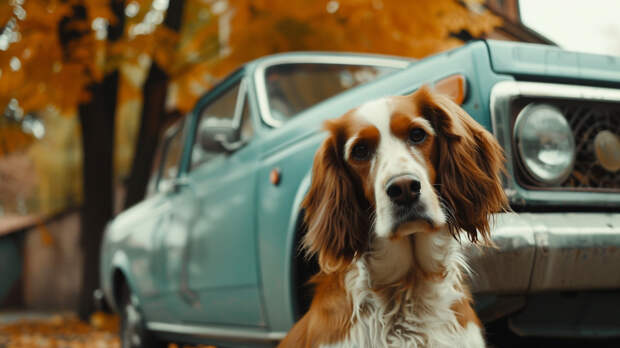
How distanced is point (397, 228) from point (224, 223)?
70.1 inches

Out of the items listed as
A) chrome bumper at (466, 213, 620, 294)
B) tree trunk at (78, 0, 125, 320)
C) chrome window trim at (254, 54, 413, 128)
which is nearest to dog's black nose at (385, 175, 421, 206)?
chrome bumper at (466, 213, 620, 294)

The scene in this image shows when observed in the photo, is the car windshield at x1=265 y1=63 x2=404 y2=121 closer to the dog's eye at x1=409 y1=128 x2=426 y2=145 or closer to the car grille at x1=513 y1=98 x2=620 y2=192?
the car grille at x1=513 y1=98 x2=620 y2=192

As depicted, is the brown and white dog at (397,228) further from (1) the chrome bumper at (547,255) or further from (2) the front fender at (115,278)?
(2) the front fender at (115,278)

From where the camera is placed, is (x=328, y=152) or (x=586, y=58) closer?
(x=328, y=152)

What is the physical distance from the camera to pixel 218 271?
3521mm

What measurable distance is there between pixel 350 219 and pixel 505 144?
2.13 feet

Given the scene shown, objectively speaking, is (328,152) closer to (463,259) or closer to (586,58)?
(463,259)

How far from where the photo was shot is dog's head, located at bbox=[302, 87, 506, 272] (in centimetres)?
196

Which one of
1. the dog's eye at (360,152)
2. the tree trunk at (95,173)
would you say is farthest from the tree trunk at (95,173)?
the dog's eye at (360,152)

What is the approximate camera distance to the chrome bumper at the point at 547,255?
212cm

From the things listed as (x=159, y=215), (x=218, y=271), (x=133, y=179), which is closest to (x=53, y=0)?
(x=133, y=179)

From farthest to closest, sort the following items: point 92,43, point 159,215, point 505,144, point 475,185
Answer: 1. point 92,43
2. point 159,215
3. point 505,144
4. point 475,185

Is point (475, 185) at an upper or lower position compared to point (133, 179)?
upper

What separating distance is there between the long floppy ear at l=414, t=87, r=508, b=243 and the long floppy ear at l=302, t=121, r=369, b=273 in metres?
0.28
